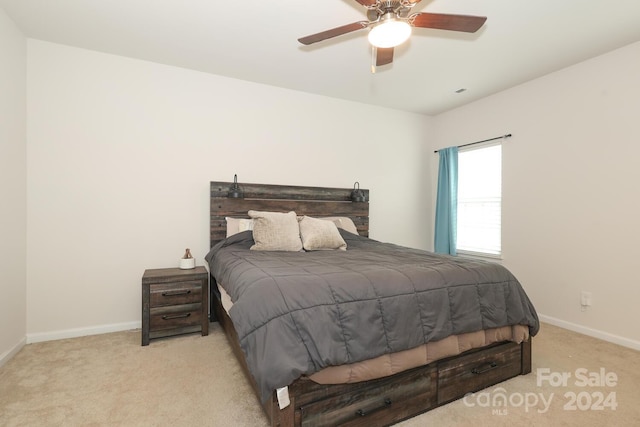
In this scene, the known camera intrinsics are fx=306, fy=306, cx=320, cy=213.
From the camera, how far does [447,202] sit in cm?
424

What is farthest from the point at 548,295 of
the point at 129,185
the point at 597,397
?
the point at 129,185

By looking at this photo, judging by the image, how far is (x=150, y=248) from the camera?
303 centimetres

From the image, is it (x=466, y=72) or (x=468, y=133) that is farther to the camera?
(x=468, y=133)

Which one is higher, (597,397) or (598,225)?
(598,225)

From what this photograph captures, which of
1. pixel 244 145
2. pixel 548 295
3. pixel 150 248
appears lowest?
pixel 548 295

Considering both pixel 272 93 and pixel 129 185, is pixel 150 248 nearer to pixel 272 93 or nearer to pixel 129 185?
pixel 129 185

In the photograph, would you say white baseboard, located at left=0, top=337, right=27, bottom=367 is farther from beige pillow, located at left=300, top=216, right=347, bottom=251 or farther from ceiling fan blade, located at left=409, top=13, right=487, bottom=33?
ceiling fan blade, located at left=409, top=13, right=487, bottom=33

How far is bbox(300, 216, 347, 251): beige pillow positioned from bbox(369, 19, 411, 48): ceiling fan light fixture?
175cm

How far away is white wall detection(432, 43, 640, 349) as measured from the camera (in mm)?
2688

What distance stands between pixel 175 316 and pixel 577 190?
3970 millimetres

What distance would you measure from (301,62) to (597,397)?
135 inches

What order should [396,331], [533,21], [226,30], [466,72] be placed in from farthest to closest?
[466,72], [226,30], [533,21], [396,331]

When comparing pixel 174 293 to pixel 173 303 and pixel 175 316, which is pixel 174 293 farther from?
pixel 175 316

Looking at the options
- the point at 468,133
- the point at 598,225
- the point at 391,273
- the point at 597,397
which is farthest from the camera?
the point at 468,133
